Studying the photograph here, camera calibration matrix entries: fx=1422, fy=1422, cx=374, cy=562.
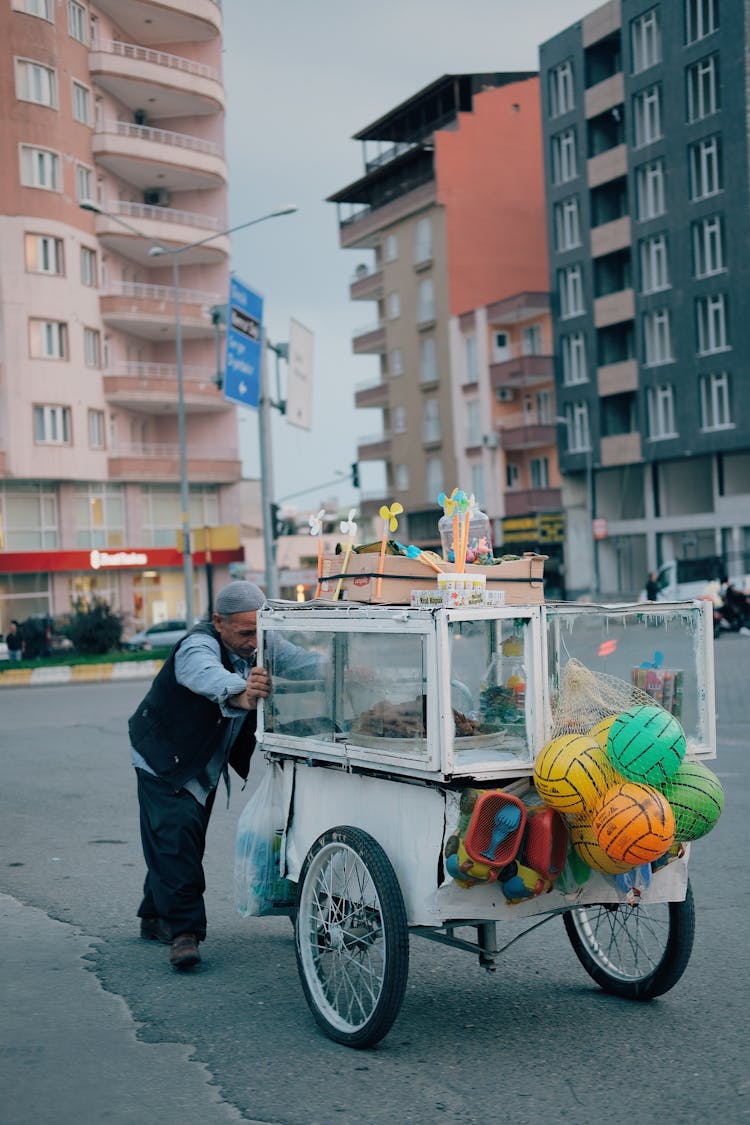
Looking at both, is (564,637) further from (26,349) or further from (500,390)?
(500,390)

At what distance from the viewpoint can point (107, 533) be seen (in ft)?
168

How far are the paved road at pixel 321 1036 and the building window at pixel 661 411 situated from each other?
45393 millimetres

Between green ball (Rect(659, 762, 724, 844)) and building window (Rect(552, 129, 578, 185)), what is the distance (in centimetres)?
5360

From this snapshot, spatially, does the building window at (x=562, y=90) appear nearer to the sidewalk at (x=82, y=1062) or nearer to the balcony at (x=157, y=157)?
the balcony at (x=157, y=157)

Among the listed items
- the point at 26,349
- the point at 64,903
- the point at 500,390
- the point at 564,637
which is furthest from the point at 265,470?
the point at 500,390

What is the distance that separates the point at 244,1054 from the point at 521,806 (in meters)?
1.26

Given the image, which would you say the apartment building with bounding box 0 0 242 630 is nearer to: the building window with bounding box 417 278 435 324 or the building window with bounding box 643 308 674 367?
the building window with bounding box 417 278 435 324

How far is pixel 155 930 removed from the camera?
6441mm

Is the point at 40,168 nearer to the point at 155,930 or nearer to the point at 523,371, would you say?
the point at 523,371

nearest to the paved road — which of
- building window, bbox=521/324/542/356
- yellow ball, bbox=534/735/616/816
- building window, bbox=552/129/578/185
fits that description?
yellow ball, bbox=534/735/616/816

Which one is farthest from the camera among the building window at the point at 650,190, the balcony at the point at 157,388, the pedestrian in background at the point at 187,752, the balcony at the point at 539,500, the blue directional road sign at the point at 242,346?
the balcony at the point at 539,500

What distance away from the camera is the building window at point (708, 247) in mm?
48625

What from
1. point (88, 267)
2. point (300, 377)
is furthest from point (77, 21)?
point (300, 377)

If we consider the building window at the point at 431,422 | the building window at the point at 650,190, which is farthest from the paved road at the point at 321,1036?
the building window at the point at 431,422
